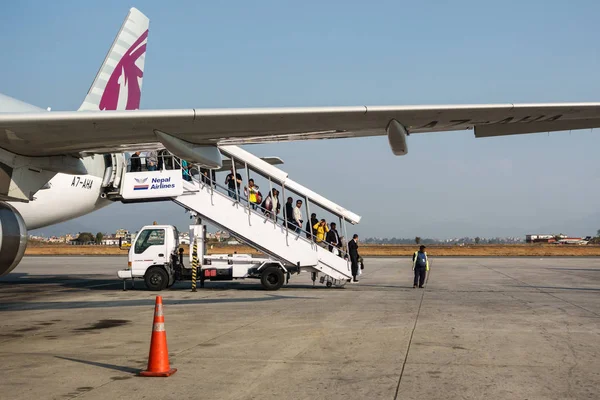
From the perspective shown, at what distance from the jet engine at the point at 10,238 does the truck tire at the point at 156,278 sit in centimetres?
994

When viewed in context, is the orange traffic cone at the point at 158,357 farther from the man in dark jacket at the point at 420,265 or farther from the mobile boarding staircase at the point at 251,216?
the man in dark jacket at the point at 420,265

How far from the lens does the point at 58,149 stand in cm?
982

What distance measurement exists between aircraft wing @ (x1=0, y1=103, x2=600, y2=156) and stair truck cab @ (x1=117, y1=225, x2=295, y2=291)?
10.7 metres

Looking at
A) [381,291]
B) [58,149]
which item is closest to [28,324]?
[58,149]

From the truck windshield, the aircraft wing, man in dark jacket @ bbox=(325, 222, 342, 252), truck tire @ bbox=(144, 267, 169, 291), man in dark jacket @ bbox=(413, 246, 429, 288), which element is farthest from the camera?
man in dark jacket @ bbox=(413, 246, 429, 288)

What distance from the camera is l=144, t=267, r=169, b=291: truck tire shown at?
20.3m

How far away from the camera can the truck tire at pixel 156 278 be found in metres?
20.3

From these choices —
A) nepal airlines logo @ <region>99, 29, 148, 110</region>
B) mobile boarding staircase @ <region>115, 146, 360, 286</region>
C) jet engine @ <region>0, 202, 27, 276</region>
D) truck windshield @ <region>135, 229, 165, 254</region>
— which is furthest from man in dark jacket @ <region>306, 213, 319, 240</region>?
jet engine @ <region>0, 202, 27, 276</region>

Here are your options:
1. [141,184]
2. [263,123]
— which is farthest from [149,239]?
[263,123]

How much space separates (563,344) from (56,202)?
37.2 feet

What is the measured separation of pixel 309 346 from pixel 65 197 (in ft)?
26.2

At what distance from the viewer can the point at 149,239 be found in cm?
2070

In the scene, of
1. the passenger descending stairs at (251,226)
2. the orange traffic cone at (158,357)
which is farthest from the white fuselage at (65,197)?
the orange traffic cone at (158,357)

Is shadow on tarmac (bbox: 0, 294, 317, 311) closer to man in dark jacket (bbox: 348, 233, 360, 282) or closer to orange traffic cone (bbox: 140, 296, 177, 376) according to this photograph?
man in dark jacket (bbox: 348, 233, 360, 282)
